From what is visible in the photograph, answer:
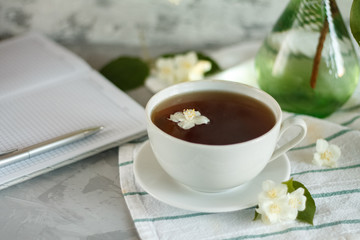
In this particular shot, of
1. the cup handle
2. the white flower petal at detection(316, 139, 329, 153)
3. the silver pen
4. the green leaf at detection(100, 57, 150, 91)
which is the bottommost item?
the green leaf at detection(100, 57, 150, 91)

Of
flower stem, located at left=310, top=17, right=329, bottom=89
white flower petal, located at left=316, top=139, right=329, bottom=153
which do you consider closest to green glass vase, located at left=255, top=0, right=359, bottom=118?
flower stem, located at left=310, top=17, right=329, bottom=89

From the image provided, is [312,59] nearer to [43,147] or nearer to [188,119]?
[188,119]

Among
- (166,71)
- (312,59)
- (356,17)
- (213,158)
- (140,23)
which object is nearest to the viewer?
(213,158)

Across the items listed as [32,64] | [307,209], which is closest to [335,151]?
[307,209]

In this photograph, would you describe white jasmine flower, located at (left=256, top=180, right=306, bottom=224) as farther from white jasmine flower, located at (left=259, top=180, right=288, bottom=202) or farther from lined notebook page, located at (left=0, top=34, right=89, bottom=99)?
lined notebook page, located at (left=0, top=34, right=89, bottom=99)

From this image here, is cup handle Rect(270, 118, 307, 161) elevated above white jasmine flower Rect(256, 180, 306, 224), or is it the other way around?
cup handle Rect(270, 118, 307, 161)

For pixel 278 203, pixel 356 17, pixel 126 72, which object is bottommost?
pixel 126 72

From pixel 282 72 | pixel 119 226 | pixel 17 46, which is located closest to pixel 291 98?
pixel 282 72

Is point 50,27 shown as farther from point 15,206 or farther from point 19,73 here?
point 15,206
